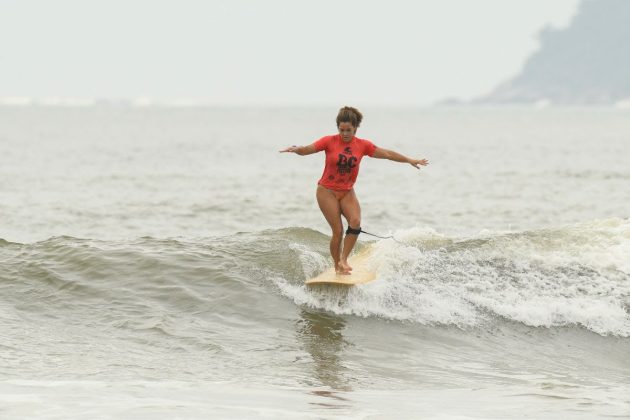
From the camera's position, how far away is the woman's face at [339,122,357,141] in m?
10.9

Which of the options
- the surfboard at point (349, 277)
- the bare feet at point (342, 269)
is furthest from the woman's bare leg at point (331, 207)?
the surfboard at point (349, 277)

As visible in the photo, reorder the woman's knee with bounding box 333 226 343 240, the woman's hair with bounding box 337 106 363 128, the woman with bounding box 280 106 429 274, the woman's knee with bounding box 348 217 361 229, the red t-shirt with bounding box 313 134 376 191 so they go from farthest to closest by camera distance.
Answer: the woman's knee with bounding box 333 226 343 240 → the woman's knee with bounding box 348 217 361 229 → the red t-shirt with bounding box 313 134 376 191 → the woman with bounding box 280 106 429 274 → the woman's hair with bounding box 337 106 363 128

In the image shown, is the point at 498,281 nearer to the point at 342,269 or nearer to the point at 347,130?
the point at 342,269

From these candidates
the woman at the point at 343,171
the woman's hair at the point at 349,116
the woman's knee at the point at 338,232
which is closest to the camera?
the woman's hair at the point at 349,116

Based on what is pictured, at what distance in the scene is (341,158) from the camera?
36.7 feet

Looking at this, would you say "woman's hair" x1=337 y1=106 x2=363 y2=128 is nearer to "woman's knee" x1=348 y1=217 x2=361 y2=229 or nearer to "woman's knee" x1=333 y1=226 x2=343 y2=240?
"woman's knee" x1=348 y1=217 x2=361 y2=229

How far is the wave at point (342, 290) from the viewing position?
37.4 feet

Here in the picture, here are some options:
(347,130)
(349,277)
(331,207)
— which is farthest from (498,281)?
(347,130)

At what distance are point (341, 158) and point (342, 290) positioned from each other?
1646mm

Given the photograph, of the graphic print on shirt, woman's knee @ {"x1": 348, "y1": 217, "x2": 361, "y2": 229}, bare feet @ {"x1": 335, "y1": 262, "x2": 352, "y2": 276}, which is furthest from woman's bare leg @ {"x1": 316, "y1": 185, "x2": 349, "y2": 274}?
bare feet @ {"x1": 335, "y1": 262, "x2": 352, "y2": 276}

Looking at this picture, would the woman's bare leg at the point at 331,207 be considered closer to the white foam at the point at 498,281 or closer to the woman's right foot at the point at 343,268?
the woman's right foot at the point at 343,268

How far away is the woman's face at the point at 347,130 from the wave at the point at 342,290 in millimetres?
1900

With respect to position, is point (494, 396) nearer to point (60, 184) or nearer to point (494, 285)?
point (494, 285)

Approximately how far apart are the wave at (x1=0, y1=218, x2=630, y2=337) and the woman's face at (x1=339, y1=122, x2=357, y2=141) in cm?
190
